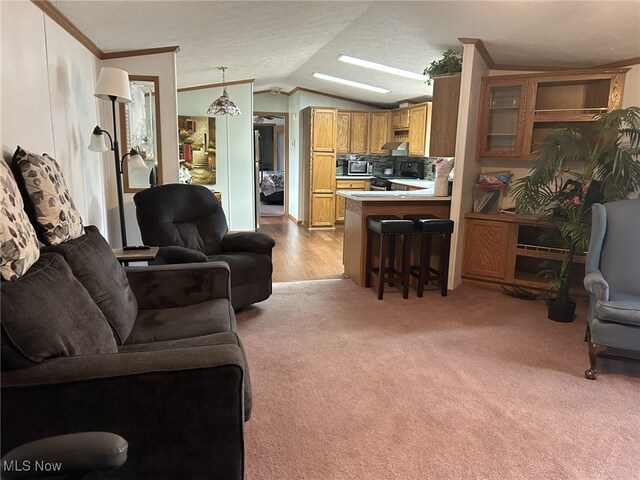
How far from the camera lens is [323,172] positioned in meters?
7.78

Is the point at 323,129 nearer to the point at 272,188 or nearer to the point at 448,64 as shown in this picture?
the point at 448,64

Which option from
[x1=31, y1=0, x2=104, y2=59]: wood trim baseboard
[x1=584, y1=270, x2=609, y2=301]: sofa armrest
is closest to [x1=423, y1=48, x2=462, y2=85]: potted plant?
[x1=584, y1=270, x2=609, y2=301]: sofa armrest

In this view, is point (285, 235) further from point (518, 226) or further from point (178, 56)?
point (518, 226)

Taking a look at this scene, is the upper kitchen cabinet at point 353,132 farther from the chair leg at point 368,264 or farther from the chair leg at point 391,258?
the chair leg at point 391,258

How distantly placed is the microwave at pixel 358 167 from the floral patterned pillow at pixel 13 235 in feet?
22.2

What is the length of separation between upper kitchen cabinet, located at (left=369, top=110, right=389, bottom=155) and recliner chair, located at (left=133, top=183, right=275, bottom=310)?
16.0 feet

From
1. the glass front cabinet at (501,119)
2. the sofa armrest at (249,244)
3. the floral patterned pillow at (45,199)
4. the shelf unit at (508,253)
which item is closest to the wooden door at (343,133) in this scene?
the glass front cabinet at (501,119)

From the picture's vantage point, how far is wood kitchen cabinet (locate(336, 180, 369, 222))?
797 centimetres

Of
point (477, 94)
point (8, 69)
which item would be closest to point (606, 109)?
point (477, 94)

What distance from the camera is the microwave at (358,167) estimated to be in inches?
328

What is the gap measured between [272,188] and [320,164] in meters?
3.75

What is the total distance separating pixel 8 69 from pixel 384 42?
11.5 feet

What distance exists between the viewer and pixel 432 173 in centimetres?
773

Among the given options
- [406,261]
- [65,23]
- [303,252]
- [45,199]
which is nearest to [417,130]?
[303,252]
